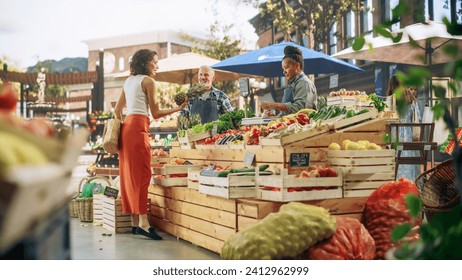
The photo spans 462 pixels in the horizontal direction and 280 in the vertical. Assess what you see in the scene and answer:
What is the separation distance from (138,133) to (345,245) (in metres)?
2.34

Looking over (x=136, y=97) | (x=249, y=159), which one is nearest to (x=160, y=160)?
(x=136, y=97)

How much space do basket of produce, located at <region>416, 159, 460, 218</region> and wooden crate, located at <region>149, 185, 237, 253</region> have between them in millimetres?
1402

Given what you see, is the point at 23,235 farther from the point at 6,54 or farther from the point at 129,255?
the point at 129,255

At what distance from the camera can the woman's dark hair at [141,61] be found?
485 cm

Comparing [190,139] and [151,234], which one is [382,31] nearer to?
[151,234]

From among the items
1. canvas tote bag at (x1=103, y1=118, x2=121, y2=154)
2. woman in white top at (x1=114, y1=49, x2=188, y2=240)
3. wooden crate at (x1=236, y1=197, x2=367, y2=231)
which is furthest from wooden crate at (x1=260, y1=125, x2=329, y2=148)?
canvas tote bag at (x1=103, y1=118, x2=121, y2=154)

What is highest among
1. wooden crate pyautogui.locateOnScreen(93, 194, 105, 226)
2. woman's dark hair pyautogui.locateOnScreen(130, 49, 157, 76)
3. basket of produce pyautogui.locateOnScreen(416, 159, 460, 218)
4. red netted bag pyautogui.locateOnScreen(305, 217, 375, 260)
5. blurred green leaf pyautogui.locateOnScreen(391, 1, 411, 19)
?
woman's dark hair pyautogui.locateOnScreen(130, 49, 157, 76)

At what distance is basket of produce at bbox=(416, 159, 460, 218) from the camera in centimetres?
420

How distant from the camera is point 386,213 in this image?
11.9 feet

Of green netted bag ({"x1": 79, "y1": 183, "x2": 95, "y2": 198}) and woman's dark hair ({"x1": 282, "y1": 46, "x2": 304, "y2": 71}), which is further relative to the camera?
green netted bag ({"x1": 79, "y1": 183, "x2": 95, "y2": 198})

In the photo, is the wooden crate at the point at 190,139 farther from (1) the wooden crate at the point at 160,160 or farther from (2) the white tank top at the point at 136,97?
(2) the white tank top at the point at 136,97

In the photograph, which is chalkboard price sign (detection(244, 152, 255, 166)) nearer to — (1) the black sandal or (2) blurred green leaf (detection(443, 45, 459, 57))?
(1) the black sandal
